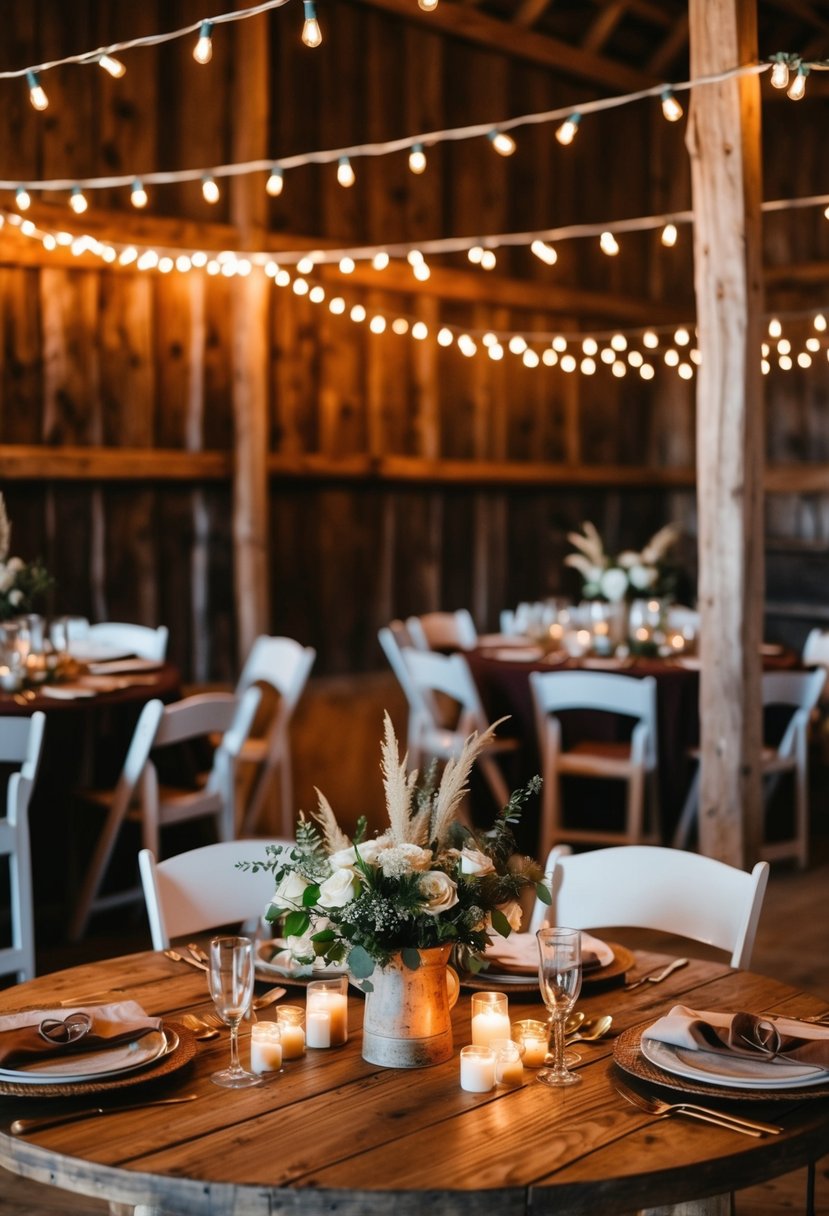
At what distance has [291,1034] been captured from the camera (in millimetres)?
1987

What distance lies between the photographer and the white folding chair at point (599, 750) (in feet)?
18.0

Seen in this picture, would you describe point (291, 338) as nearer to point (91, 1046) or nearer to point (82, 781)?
point (82, 781)

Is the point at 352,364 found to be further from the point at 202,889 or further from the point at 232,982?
the point at 232,982

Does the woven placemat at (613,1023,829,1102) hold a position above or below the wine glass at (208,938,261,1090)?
below

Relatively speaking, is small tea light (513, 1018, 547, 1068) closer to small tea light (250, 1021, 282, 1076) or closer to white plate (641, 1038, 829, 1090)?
white plate (641, 1038, 829, 1090)

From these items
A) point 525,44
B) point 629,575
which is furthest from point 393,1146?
point 525,44

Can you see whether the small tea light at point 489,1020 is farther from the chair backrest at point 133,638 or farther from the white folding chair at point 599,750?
the chair backrest at point 133,638

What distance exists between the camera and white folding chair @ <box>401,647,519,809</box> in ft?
19.4

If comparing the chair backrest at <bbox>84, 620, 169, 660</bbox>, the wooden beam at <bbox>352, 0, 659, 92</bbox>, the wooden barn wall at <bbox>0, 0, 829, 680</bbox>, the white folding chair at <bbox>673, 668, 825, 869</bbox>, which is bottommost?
the white folding chair at <bbox>673, 668, 825, 869</bbox>

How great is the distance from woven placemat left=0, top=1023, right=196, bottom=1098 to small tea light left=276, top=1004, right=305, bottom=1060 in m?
0.13

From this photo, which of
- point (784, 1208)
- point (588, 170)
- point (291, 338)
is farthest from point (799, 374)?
point (784, 1208)

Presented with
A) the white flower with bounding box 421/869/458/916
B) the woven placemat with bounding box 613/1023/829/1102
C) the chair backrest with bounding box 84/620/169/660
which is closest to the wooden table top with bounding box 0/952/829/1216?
the woven placemat with bounding box 613/1023/829/1102

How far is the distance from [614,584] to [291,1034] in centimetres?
455

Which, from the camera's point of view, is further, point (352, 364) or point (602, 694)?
point (352, 364)
